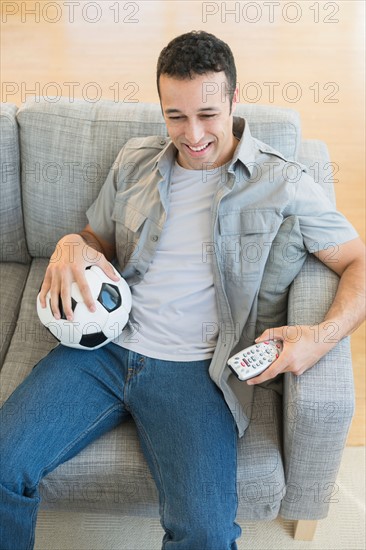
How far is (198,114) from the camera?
159 cm

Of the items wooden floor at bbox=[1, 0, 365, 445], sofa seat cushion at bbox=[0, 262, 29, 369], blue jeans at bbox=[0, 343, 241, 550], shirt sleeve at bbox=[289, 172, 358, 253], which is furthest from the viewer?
wooden floor at bbox=[1, 0, 365, 445]

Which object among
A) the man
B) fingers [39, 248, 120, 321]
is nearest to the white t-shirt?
the man

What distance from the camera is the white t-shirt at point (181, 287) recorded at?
66.5 inches

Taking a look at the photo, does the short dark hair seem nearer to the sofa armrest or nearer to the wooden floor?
the sofa armrest

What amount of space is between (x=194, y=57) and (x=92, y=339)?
68 centimetres

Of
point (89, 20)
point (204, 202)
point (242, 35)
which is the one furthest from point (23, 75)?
point (204, 202)

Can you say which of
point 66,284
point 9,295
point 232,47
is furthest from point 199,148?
point 232,47

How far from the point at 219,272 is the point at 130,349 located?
0.28 meters

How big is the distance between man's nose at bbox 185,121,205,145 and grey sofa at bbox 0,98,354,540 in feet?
1.05

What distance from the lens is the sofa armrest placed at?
1.50 meters

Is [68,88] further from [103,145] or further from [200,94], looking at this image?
[200,94]

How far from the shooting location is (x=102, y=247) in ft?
6.20

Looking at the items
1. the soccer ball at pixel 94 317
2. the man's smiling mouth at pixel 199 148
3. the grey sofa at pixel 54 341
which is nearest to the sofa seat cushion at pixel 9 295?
the grey sofa at pixel 54 341

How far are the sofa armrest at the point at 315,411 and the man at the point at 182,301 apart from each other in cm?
4
